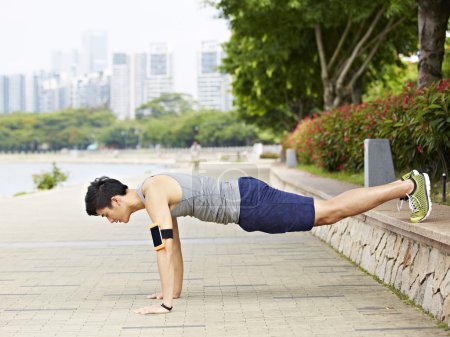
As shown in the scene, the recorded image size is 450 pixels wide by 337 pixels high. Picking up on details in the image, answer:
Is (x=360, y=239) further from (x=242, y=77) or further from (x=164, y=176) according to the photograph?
(x=242, y=77)

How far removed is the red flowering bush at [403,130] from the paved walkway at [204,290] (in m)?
1.75

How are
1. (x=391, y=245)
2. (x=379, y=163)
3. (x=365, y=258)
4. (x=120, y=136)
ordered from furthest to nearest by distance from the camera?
(x=120, y=136)
(x=379, y=163)
(x=365, y=258)
(x=391, y=245)

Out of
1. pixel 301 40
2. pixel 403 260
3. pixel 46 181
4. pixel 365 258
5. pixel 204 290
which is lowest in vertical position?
pixel 46 181

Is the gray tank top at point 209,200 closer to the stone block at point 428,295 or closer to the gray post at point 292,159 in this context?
the stone block at point 428,295

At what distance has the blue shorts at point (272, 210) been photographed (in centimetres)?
592

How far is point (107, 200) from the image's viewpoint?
5.79 m

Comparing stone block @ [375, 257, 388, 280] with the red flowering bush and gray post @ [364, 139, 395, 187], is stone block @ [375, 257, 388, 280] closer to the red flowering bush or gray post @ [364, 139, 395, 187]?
the red flowering bush

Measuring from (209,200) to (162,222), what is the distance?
0.41 meters

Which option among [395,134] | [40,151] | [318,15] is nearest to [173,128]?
[40,151]

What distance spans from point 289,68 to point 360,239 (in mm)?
26256

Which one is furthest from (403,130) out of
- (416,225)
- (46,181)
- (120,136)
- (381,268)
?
(120,136)

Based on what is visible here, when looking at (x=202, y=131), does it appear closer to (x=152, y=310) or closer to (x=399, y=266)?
(x=399, y=266)

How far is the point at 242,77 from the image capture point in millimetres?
40250

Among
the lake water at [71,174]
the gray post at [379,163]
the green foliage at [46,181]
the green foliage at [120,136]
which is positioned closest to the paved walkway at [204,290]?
the gray post at [379,163]
